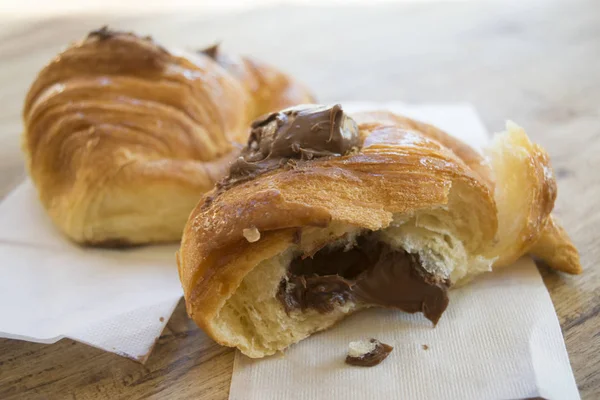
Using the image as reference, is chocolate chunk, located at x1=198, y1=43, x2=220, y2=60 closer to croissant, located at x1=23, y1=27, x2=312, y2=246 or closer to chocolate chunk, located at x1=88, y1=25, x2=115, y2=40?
croissant, located at x1=23, y1=27, x2=312, y2=246

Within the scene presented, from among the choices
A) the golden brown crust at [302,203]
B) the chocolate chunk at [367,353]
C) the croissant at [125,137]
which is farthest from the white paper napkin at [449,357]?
the croissant at [125,137]

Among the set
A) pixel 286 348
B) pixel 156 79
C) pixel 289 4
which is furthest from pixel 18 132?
pixel 289 4

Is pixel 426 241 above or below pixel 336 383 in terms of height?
above

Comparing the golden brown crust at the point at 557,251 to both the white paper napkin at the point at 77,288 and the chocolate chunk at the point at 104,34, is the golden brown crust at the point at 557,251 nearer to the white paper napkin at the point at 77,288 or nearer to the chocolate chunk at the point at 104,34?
the white paper napkin at the point at 77,288

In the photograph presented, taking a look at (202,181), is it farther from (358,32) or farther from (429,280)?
(358,32)

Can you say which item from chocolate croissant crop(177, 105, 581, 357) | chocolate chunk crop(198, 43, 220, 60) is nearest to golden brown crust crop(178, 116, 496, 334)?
chocolate croissant crop(177, 105, 581, 357)

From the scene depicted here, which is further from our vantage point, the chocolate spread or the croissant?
the croissant
